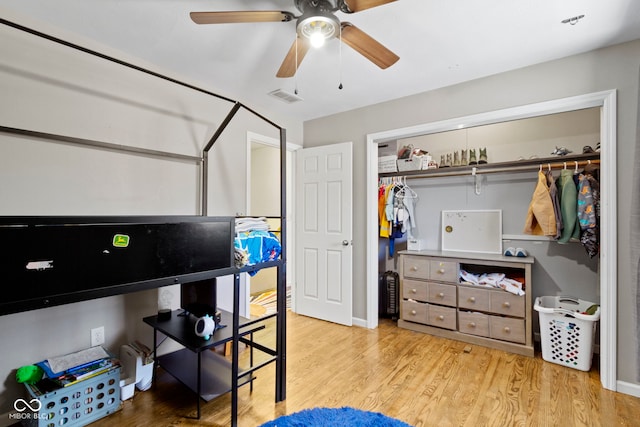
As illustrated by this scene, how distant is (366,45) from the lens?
1.78 m

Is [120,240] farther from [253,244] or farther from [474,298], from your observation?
[474,298]

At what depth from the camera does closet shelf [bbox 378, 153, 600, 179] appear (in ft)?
9.02

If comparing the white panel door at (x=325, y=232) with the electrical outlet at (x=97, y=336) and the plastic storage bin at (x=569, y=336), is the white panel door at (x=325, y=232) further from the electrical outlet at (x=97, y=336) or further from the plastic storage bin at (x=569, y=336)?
the electrical outlet at (x=97, y=336)

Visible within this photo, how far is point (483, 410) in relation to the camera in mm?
1969

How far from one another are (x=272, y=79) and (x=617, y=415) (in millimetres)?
3433

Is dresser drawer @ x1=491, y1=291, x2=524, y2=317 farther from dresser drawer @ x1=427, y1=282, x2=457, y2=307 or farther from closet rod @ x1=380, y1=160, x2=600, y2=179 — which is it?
closet rod @ x1=380, y1=160, x2=600, y2=179

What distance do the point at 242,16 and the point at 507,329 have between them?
3190 mm

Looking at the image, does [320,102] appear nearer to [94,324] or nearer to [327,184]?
[327,184]

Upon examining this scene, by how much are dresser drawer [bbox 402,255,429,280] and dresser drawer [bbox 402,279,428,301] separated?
0.06m

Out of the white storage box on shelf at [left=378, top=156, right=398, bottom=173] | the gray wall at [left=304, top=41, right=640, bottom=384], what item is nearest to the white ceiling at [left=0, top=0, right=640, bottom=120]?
the gray wall at [left=304, top=41, right=640, bottom=384]

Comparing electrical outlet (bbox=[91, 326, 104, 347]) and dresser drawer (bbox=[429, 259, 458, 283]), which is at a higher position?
dresser drawer (bbox=[429, 259, 458, 283])

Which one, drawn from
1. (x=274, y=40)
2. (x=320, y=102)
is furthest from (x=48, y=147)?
(x=320, y=102)

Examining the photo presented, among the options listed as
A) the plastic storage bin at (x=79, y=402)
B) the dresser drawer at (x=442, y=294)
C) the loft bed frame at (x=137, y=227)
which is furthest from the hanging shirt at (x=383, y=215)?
the plastic storage bin at (x=79, y=402)

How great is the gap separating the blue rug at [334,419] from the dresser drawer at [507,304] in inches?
67.2
